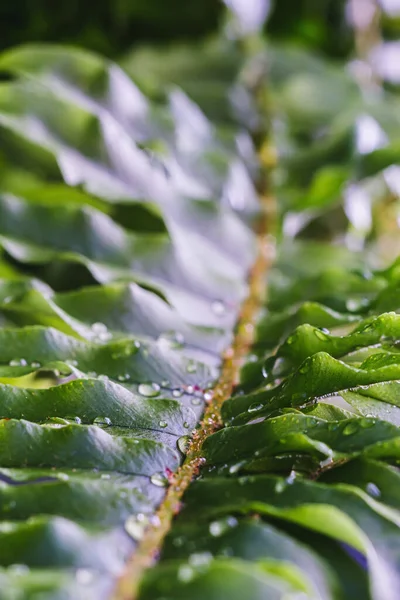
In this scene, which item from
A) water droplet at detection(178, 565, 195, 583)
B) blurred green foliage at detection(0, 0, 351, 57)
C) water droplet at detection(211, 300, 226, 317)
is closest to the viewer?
water droplet at detection(178, 565, 195, 583)

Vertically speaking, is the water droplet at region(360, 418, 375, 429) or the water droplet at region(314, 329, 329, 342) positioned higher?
the water droplet at region(314, 329, 329, 342)

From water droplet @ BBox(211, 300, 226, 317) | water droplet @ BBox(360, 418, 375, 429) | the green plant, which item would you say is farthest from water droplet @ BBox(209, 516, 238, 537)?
water droplet @ BBox(211, 300, 226, 317)

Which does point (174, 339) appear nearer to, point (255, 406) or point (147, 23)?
point (255, 406)

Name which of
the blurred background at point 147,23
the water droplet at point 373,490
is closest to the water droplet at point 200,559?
the water droplet at point 373,490

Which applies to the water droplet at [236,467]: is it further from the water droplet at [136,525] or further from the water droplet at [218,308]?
the water droplet at [218,308]

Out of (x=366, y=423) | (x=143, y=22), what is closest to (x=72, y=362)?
(x=366, y=423)

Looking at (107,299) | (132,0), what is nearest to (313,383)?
(107,299)

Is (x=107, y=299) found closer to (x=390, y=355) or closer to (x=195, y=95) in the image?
(x=390, y=355)

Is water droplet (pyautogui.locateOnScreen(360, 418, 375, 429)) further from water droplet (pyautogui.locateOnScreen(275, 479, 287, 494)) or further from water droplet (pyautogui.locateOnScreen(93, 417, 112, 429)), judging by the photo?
water droplet (pyautogui.locateOnScreen(93, 417, 112, 429))
